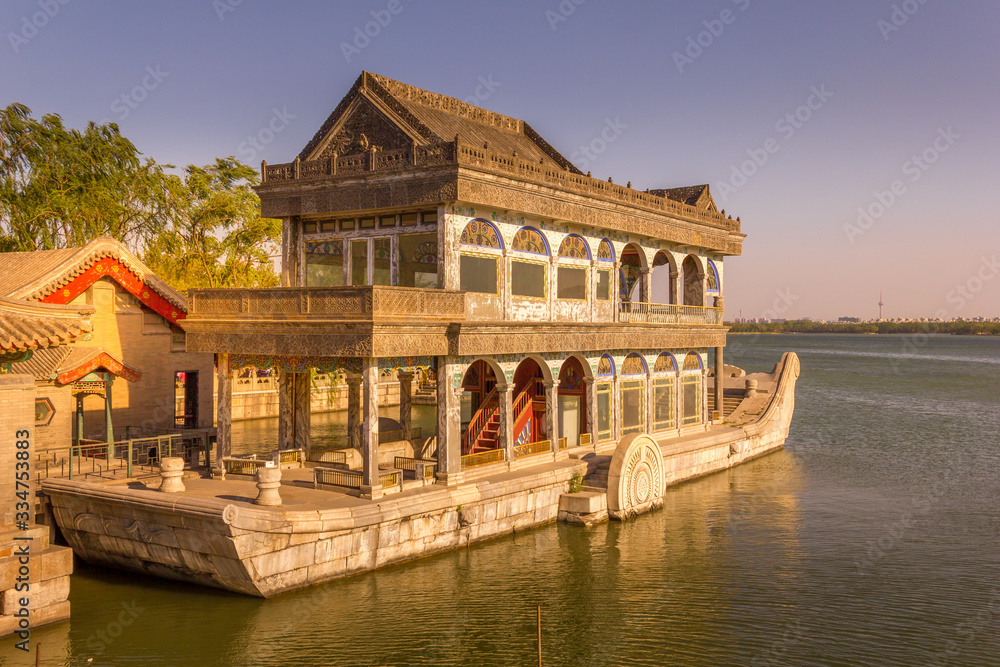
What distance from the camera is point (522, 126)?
28844 millimetres

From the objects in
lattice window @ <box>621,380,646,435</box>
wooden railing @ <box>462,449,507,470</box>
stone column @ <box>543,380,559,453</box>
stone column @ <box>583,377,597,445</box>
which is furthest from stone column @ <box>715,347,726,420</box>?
wooden railing @ <box>462,449,507,470</box>

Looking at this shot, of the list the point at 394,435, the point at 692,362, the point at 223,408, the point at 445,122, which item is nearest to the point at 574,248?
the point at 445,122

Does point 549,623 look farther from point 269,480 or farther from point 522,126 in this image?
point 522,126

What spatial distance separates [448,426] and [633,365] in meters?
10.00

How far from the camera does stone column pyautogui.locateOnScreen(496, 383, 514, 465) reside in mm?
22562

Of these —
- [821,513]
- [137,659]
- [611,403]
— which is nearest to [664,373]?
[611,403]

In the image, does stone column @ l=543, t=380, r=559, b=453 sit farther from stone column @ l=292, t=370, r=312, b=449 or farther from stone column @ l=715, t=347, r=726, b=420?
stone column @ l=715, t=347, r=726, b=420

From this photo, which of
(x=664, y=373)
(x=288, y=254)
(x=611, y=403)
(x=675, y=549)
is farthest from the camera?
(x=664, y=373)

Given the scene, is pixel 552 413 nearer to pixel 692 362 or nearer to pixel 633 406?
pixel 633 406

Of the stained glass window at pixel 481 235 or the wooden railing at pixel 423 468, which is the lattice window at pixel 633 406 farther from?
the wooden railing at pixel 423 468

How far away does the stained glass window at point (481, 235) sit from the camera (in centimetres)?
2125

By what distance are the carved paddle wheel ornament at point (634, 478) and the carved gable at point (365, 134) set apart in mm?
10088

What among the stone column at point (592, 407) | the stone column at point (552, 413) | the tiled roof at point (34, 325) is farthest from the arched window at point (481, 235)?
the tiled roof at point (34, 325)

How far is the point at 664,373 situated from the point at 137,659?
66.8 ft
